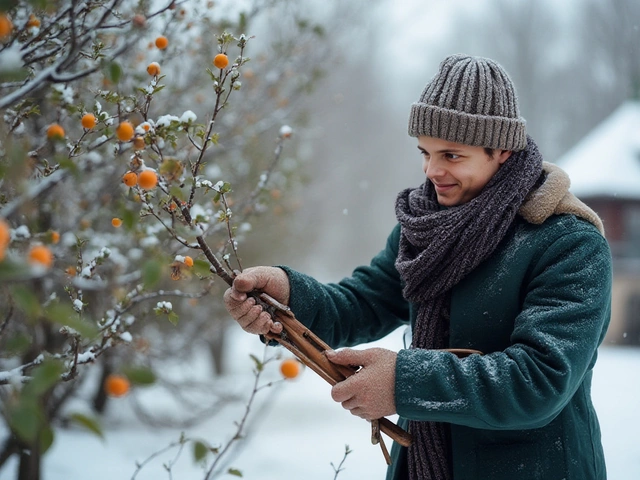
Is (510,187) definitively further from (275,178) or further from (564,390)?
(275,178)

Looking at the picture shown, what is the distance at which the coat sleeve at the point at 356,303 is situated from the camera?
163 centimetres

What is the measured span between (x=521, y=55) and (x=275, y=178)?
12.1m

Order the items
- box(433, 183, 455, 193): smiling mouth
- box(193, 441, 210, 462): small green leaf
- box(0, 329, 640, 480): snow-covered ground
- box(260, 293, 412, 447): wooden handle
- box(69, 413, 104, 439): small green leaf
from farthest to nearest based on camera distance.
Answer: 1. box(0, 329, 640, 480): snow-covered ground
2. box(433, 183, 455, 193): smiling mouth
3. box(260, 293, 412, 447): wooden handle
4. box(193, 441, 210, 462): small green leaf
5. box(69, 413, 104, 439): small green leaf

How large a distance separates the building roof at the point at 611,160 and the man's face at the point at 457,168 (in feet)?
28.1

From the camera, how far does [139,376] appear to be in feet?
2.38

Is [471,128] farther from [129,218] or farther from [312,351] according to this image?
[129,218]

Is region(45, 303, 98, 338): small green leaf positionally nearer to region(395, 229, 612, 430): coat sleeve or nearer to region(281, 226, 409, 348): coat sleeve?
region(395, 229, 612, 430): coat sleeve

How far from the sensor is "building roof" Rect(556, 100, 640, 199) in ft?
31.7

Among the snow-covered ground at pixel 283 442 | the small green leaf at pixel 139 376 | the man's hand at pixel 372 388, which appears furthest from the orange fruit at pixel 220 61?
the snow-covered ground at pixel 283 442

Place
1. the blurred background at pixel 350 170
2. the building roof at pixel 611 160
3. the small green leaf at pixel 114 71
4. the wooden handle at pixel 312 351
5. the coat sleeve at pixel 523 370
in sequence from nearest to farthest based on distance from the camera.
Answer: the small green leaf at pixel 114 71
the coat sleeve at pixel 523 370
the wooden handle at pixel 312 351
the blurred background at pixel 350 170
the building roof at pixel 611 160

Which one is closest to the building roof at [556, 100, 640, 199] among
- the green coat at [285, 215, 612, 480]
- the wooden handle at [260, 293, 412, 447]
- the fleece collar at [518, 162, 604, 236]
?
the fleece collar at [518, 162, 604, 236]

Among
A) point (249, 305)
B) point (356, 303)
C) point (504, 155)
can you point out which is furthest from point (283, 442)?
point (504, 155)

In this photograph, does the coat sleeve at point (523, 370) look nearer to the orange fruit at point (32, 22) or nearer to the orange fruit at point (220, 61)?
the orange fruit at point (220, 61)

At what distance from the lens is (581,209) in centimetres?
149
